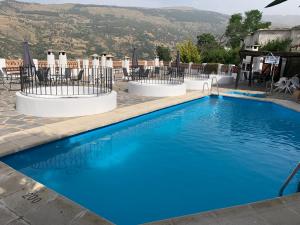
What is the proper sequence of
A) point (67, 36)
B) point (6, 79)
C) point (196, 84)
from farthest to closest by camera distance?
point (67, 36)
point (196, 84)
point (6, 79)

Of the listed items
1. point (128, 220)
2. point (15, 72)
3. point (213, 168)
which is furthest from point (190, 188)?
point (15, 72)

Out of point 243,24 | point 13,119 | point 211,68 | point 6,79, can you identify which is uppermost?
point 243,24

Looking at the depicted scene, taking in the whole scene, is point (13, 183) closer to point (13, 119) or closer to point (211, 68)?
point (13, 119)

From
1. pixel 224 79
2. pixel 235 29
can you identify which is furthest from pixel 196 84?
pixel 235 29

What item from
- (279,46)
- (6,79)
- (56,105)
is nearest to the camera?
(56,105)

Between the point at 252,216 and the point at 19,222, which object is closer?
the point at 19,222

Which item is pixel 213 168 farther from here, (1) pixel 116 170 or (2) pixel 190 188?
(1) pixel 116 170

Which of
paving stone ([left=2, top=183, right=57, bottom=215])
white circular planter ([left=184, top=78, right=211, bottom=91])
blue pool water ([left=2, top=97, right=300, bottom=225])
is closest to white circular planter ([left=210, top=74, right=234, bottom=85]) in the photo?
white circular planter ([left=184, top=78, right=211, bottom=91])

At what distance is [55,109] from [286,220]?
6.96 metres

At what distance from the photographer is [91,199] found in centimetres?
505

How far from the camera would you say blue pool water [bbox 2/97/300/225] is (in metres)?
5.13

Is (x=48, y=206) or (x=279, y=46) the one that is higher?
(x=279, y=46)

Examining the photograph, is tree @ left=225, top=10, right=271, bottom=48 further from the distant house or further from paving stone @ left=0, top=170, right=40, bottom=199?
paving stone @ left=0, top=170, right=40, bottom=199

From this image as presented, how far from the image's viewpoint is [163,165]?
6680mm
